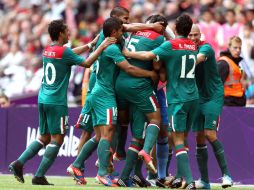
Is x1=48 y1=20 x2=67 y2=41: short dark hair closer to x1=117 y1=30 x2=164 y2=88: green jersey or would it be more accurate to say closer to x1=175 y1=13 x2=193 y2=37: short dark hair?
x1=117 y1=30 x2=164 y2=88: green jersey

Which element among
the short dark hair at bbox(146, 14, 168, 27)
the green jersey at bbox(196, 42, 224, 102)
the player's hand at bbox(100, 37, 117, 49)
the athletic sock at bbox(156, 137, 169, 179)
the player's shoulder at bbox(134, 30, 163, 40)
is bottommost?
the athletic sock at bbox(156, 137, 169, 179)

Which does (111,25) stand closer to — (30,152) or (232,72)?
(30,152)

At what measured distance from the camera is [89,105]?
54.1ft

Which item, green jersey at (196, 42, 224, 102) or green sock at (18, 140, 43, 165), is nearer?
green jersey at (196, 42, 224, 102)

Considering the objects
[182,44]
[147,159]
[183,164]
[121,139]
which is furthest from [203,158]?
[182,44]

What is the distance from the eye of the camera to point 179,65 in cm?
1525

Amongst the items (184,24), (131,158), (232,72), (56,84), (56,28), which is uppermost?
(184,24)

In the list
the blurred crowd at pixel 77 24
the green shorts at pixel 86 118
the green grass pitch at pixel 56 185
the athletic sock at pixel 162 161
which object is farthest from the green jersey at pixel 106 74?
the blurred crowd at pixel 77 24

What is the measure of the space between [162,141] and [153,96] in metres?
0.99

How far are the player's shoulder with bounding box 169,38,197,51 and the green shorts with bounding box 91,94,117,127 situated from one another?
1.27m

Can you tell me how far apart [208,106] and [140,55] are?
1.39 m

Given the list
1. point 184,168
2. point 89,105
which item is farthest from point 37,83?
point 184,168

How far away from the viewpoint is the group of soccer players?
50.1 ft

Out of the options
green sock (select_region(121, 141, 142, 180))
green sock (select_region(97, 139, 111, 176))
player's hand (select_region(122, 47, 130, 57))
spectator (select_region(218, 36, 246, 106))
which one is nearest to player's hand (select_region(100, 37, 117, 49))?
player's hand (select_region(122, 47, 130, 57))
